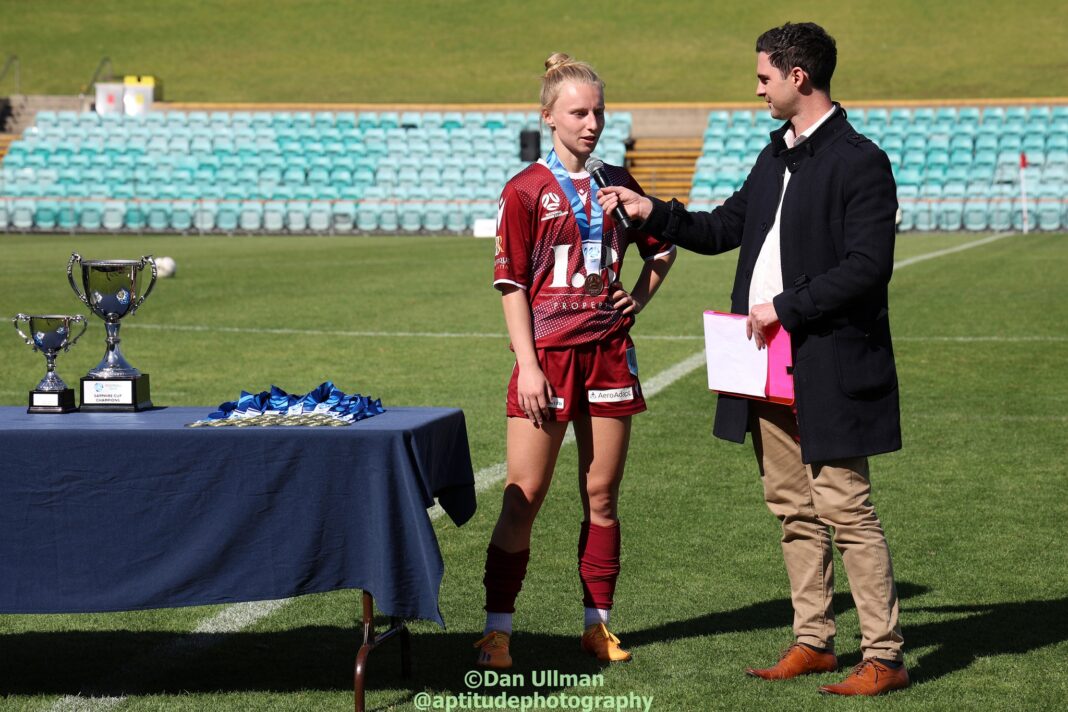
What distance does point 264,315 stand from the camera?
15.1 meters

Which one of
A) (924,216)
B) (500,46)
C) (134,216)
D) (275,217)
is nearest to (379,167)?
(275,217)

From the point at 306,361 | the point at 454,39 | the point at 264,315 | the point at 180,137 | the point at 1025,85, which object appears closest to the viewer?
the point at 306,361

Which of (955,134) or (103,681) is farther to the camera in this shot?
(955,134)

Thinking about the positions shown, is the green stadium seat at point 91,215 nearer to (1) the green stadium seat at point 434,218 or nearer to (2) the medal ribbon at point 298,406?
(1) the green stadium seat at point 434,218

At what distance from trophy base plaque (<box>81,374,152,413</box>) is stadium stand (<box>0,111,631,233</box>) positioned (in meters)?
30.5

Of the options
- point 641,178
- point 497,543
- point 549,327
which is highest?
point 641,178

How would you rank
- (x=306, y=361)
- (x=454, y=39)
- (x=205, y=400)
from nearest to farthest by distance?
(x=205, y=400) < (x=306, y=361) < (x=454, y=39)

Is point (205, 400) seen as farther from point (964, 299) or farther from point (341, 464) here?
point (964, 299)

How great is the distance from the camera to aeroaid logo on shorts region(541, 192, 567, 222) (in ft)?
13.8

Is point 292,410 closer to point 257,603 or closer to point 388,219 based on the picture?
point 257,603

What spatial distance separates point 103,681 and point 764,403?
6.98 feet

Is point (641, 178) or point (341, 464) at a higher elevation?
point (641, 178)

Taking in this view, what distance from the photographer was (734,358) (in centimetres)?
429

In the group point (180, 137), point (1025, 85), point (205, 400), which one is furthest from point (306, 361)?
point (1025, 85)
